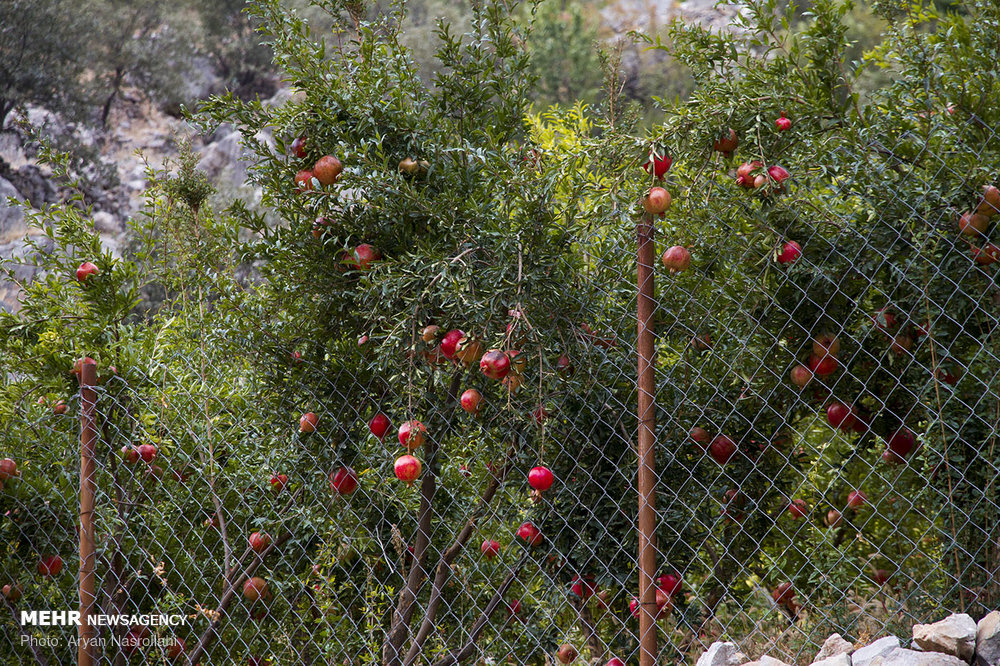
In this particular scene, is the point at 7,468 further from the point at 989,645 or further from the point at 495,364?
the point at 989,645

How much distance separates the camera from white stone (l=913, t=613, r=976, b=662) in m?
1.48

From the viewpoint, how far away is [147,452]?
8.47 ft

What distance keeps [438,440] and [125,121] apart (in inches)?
870

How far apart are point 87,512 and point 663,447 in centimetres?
177

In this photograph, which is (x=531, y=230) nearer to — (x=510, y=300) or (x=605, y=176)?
(x=510, y=300)

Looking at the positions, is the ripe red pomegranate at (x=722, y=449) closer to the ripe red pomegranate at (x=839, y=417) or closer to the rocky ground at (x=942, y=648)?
the ripe red pomegranate at (x=839, y=417)

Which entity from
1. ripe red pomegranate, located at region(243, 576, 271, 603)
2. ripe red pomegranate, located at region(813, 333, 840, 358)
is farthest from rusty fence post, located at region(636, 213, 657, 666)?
ripe red pomegranate, located at region(243, 576, 271, 603)

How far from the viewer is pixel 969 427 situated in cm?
182

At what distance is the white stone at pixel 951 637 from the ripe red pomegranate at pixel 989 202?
32.7 inches

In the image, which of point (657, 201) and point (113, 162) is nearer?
point (657, 201)

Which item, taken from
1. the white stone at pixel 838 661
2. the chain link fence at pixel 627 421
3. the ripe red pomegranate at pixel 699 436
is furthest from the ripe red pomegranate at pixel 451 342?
the white stone at pixel 838 661

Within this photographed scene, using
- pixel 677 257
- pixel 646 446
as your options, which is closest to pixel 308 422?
pixel 646 446

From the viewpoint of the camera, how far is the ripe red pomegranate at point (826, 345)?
1.85 m

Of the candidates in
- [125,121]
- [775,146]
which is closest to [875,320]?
[775,146]
